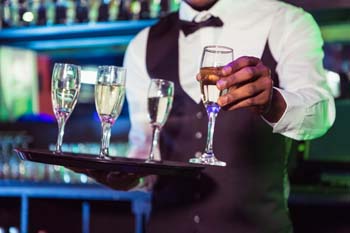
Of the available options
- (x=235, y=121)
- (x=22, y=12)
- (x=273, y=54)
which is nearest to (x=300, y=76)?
(x=273, y=54)

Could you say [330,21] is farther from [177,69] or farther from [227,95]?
[227,95]

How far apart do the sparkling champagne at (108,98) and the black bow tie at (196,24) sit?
532 mm

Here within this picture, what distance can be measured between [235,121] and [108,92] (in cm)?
48

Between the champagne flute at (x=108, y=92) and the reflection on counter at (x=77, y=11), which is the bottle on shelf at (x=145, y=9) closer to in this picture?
the reflection on counter at (x=77, y=11)

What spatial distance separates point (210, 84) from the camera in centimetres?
182

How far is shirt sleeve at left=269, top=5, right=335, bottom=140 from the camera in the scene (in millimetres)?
1984

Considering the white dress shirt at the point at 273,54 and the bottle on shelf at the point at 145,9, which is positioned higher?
the bottle on shelf at the point at 145,9

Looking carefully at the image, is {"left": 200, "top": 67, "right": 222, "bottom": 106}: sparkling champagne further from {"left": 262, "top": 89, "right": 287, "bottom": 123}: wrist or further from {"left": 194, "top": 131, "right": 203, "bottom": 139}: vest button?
{"left": 194, "top": 131, "right": 203, "bottom": 139}: vest button

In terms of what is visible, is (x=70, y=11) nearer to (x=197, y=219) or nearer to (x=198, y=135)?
(x=198, y=135)

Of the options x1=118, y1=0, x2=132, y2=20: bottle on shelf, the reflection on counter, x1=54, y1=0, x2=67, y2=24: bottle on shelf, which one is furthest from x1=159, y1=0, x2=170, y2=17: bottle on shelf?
x1=54, y1=0, x2=67, y2=24: bottle on shelf

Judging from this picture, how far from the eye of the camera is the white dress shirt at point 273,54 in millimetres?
2064

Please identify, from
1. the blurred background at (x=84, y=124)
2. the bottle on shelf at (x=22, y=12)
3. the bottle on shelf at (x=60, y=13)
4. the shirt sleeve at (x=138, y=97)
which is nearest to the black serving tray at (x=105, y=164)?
the shirt sleeve at (x=138, y=97)

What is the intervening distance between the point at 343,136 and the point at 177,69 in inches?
44.8

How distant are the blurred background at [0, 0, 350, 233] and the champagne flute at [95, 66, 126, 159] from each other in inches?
43.5
